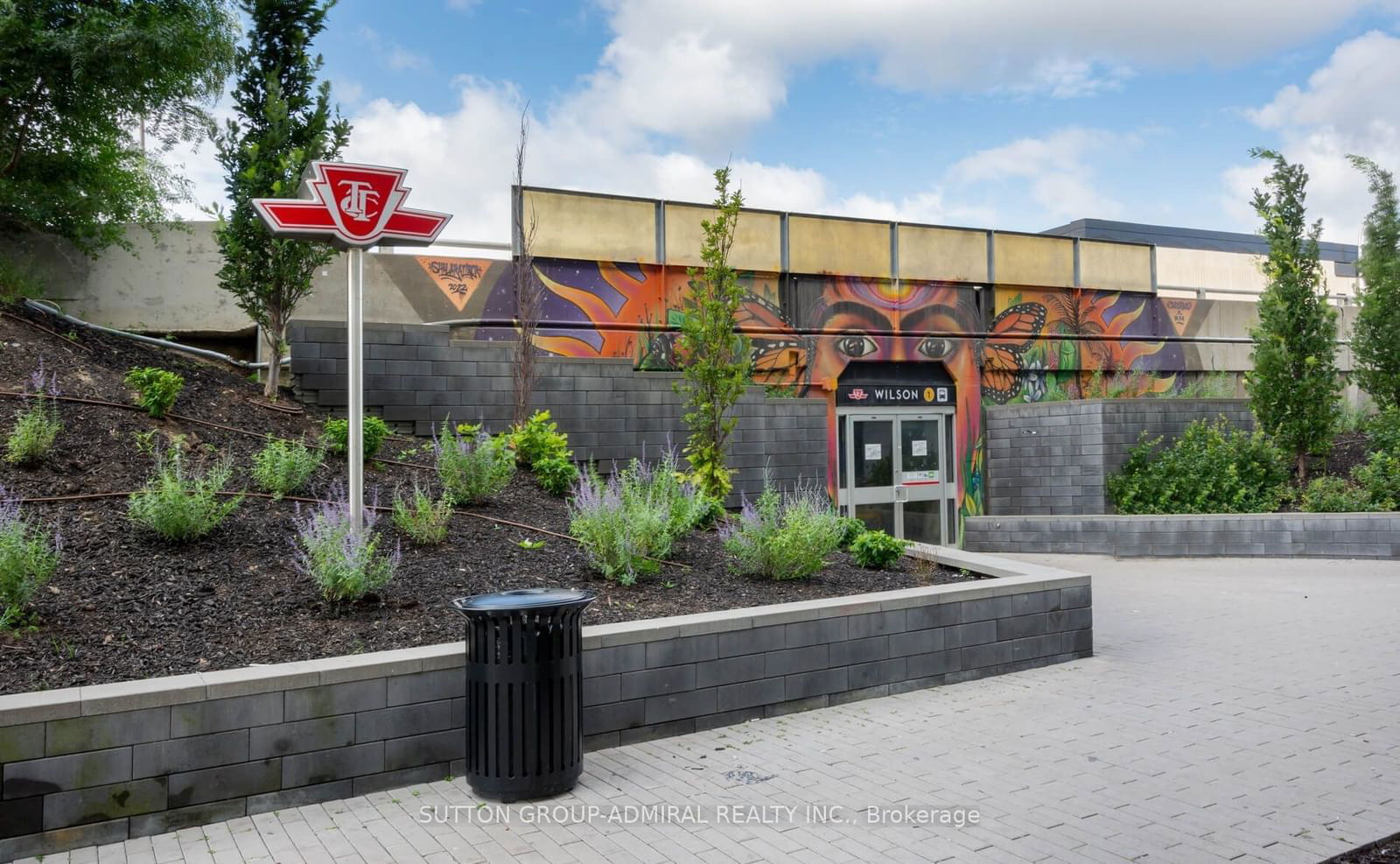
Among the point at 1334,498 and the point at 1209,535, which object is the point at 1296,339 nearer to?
the point at 1334,498

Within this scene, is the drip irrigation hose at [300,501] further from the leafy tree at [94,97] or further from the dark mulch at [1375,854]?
the leafy tree at [94,97]

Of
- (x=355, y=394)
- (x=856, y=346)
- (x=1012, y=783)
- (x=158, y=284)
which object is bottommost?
(x=1012, y=783)

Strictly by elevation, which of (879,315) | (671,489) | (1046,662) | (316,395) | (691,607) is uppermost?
(879,315)

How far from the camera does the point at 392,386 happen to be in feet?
35.6

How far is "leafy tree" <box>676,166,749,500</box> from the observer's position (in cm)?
1015

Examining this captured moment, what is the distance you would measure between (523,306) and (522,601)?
7.56 metres

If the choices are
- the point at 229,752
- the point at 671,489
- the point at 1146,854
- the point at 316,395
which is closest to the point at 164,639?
the point at 229,752

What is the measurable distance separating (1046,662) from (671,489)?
3.29m

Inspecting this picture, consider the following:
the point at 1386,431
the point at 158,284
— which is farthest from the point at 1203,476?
the point at 158,284

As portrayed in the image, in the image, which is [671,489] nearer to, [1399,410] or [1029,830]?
[1029,830]

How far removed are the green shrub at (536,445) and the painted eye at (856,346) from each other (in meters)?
6.87

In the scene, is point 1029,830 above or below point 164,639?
below

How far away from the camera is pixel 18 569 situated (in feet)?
16.7

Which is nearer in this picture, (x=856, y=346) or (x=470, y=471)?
(x=470, y=471)
